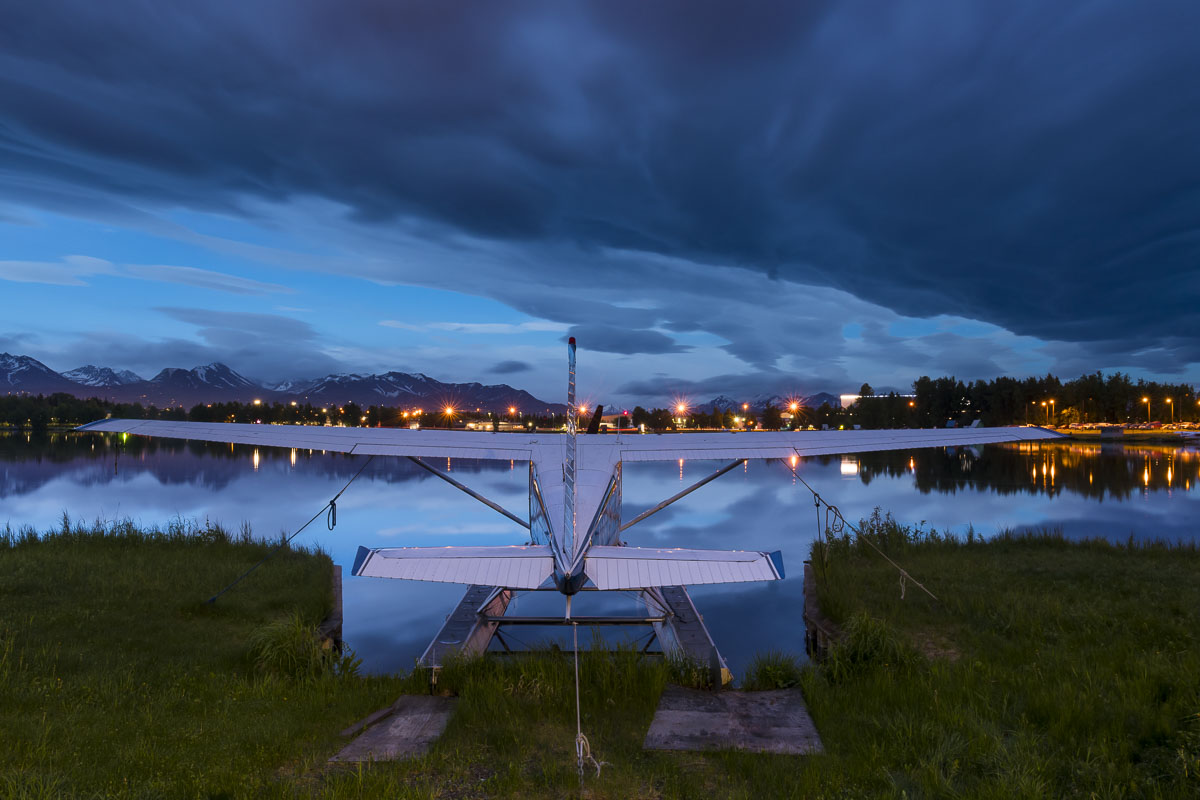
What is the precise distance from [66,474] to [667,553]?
163 feet

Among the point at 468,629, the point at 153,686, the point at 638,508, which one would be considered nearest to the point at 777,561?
the point at 468,629

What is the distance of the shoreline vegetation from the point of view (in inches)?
157

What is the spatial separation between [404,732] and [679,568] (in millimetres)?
3004

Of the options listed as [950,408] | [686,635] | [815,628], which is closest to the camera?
[686,635]

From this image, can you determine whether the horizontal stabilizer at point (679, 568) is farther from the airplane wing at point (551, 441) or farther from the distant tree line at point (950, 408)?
the distant tree line at point (950, 408)

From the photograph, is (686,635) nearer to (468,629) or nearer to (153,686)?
(468,629)

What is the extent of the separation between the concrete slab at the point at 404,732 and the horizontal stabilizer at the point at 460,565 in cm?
141

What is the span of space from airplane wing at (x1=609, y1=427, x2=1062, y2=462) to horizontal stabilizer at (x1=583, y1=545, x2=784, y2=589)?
396cm

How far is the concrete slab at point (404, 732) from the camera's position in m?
4.77

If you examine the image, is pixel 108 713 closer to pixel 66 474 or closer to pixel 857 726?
pixel 857 726

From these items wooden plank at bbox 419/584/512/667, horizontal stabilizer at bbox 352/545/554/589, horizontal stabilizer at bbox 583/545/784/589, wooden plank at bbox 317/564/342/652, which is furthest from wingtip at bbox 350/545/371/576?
wooden plank at bbox 317/564/342/652

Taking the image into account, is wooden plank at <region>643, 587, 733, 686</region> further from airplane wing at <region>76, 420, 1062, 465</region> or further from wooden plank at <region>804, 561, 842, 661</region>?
airplane wing at <region>76, 420, 1062, 465</region>

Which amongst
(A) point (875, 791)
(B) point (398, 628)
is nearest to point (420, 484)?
(B) point (398, 628)

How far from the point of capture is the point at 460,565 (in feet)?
16.7
